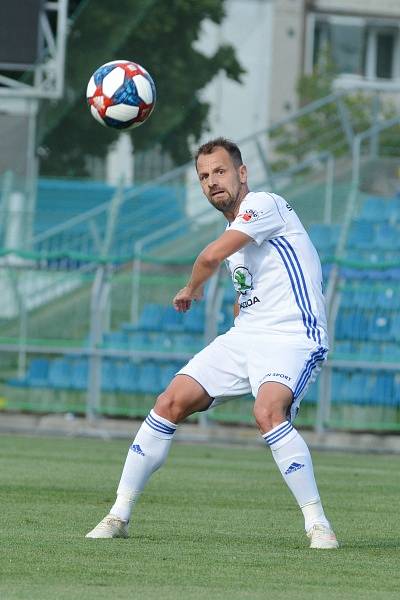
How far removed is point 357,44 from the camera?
180 ft

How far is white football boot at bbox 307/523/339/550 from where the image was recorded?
8148 mm

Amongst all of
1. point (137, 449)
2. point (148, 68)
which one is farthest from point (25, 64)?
point (137, 449)

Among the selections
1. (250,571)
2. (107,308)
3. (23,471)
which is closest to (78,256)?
(107,308)

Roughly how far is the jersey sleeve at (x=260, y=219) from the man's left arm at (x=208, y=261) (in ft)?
0.17

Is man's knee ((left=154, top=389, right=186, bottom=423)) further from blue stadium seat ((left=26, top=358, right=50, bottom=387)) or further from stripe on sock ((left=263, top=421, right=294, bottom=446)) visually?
blue stadium seat ((left=26, top=358, right=50, bottom=387))

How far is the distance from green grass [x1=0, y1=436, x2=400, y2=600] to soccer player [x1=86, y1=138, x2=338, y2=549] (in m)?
0.43

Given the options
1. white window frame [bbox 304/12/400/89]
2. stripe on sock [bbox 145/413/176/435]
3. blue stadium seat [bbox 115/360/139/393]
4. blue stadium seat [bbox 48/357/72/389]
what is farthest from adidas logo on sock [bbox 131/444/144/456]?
white window frame [bbox 304/12/400/89]

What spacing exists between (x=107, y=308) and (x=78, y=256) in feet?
2.91

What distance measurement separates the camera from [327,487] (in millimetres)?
12484

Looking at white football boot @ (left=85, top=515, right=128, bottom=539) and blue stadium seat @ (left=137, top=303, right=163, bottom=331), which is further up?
blue stadium seat @ (left=137, top=303, right=163, bottom=331)

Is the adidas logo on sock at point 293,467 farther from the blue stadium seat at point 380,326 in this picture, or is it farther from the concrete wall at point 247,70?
the concrete wall at point 247,70

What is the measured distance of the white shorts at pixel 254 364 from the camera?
27.2ft

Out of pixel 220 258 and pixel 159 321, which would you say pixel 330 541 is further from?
pixel 159 321

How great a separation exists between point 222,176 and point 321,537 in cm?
194
